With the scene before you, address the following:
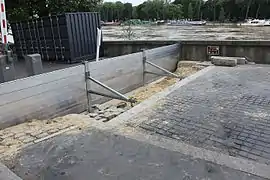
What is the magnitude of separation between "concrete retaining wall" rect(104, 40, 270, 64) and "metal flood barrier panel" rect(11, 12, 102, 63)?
1127 mm

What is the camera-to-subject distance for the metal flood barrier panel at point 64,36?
32.4ft

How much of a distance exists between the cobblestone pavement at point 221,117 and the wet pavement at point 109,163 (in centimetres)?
54

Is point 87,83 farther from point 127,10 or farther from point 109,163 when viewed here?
point 127,10

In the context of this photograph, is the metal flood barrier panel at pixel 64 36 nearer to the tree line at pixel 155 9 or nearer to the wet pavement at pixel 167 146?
the tree line at pixel 155 9

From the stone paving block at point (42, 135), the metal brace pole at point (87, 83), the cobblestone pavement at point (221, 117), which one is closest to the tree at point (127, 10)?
the cobblestone pavement at point (221, 117)

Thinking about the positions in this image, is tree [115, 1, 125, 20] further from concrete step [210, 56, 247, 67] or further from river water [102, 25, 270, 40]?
concrete step [210, 56, 247, 67]

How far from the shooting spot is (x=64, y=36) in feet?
32.6

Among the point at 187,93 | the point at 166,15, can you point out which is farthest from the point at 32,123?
the point at 166,15

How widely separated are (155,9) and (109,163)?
287 ft

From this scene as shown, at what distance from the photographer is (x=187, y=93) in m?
6.16

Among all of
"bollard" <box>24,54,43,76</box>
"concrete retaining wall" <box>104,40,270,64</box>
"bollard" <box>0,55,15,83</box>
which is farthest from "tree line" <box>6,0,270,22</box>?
"bollard" <box>0,55,15,83</box>

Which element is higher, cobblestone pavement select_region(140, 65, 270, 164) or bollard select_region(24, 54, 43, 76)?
bollard select_region(24, 54, 43, 76)

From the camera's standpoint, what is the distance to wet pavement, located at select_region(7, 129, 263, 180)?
302 centimetres

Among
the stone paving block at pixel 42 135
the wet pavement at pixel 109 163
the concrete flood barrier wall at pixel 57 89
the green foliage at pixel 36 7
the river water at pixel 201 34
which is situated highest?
the green foliage at pixel 36 7
